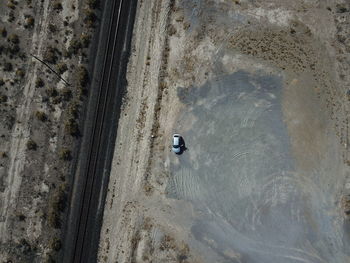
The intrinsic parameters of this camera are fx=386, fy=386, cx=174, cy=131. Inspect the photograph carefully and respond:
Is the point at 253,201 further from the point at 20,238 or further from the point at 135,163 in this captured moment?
the point at 20,238

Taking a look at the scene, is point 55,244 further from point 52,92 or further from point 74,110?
point 52,92

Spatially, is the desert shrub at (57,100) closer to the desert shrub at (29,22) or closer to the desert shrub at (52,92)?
the desert shrub at (52,92)

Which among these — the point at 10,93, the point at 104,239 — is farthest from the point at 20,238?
the point at 10,93

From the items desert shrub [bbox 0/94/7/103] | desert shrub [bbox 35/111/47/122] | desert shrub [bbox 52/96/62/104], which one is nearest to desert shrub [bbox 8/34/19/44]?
desert shrub [bbox 0/94/7/103]

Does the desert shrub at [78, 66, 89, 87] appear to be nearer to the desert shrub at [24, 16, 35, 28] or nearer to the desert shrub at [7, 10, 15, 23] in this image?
the desert shrub at [24, 16, 35, 28]

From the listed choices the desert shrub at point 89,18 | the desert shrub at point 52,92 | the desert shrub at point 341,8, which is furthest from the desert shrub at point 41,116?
the desert shrub at point 341,8

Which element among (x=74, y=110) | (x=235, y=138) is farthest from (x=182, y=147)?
(x=74, y=110)
